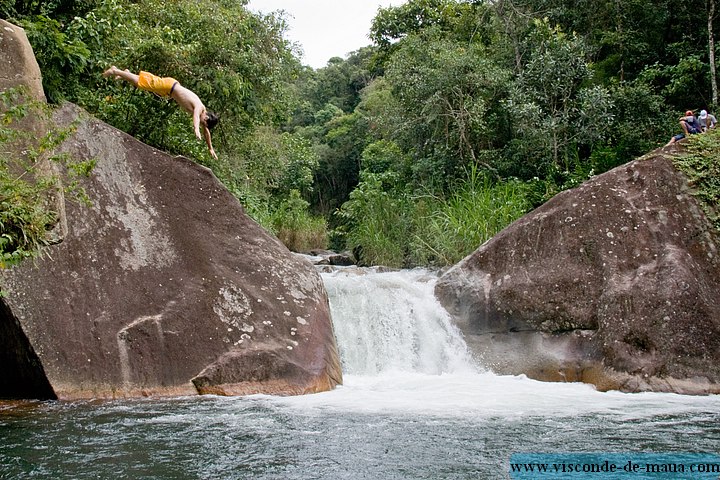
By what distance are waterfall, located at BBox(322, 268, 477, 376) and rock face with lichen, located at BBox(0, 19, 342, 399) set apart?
3.57 feet

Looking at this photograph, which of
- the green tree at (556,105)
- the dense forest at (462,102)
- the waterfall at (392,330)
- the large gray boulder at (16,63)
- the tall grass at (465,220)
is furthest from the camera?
A: the green tree at (556,105)

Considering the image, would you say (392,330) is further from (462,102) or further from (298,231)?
(298,231)

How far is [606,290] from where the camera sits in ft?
30.9

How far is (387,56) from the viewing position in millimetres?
24172

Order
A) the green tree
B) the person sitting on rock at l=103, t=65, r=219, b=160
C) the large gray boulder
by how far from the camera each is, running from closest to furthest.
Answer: the large gray boulder → the person sitting on rock at l=103, t=65, r=219, b=160 → the green tree

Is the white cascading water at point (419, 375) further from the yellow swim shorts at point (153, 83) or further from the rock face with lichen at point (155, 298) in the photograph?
the yellow swim shorts at point (153, 83)

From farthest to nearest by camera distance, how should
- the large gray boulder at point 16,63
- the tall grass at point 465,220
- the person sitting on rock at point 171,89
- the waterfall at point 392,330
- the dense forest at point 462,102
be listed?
the tall grass at point 465,220 < the dense forest at point 462,102 < the waterfall at point 392,330 < the person sitting on rock at point 171,89 < the large gray boulder at point 16,63

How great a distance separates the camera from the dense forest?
12.8 metres

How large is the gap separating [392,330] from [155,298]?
382 centimetres

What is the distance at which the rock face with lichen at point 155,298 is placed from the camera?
777cm

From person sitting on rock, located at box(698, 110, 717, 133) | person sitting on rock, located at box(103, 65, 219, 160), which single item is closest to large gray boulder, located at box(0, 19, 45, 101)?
person sitting on rock, located at box(103, 65, 219, 160)

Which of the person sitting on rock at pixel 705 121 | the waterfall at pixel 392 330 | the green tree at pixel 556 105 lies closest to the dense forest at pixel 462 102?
the green tree at pixel 556 105

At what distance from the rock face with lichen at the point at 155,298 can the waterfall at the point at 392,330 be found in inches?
42.9

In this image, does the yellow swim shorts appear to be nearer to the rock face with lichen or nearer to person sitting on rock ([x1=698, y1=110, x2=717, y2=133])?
the rock face with lichen
